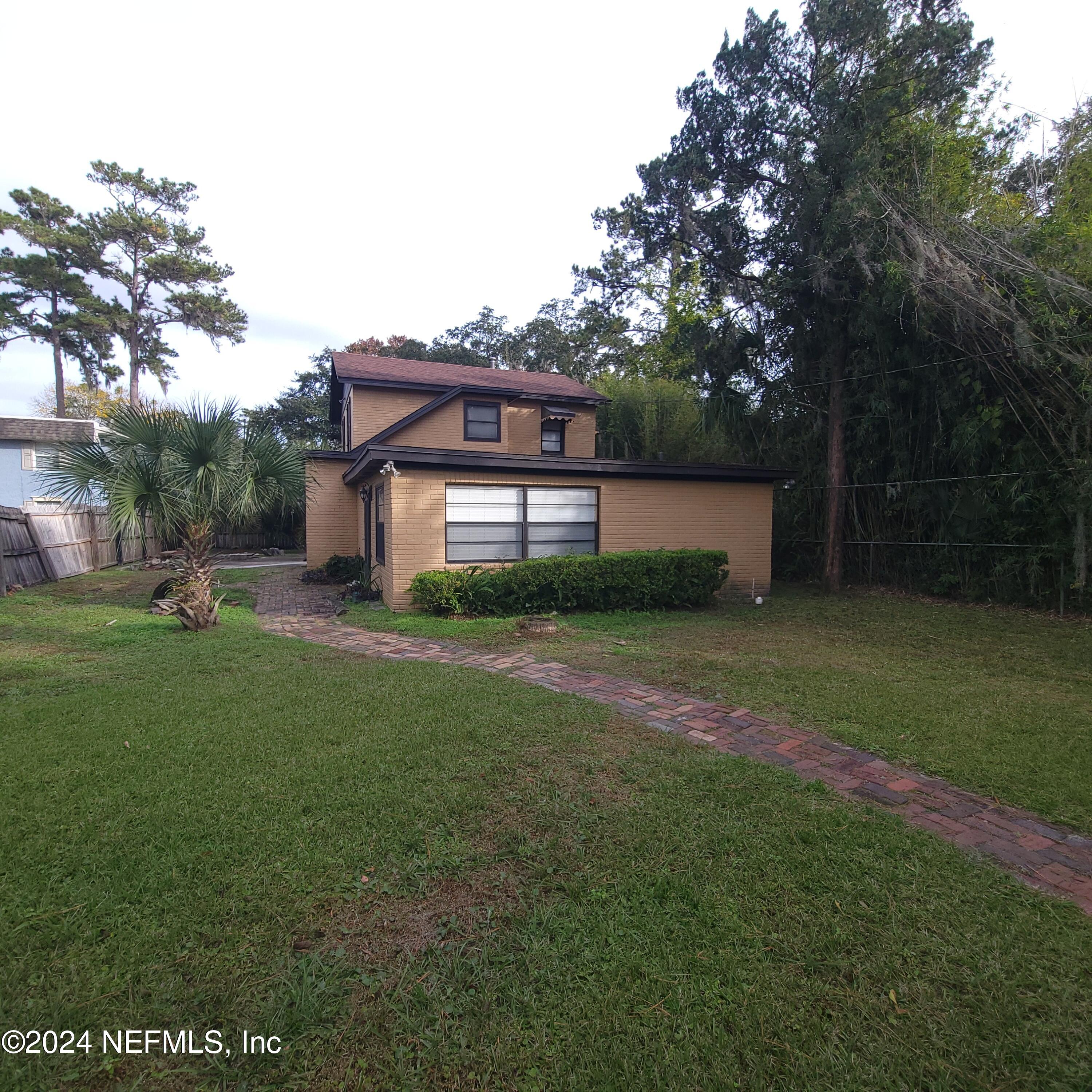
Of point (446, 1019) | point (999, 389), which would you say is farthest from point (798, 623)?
point (446, 1019)

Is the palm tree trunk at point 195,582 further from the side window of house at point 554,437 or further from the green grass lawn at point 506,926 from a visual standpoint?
the side window of house at point 554,437

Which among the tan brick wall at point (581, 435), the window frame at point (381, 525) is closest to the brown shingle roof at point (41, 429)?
the window frame at point (381, 525)

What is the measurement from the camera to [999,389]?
909 centimetres

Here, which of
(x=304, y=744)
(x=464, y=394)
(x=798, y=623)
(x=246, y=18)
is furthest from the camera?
(x=464, y=394)

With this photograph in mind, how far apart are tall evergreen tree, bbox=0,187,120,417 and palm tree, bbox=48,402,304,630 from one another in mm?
23046

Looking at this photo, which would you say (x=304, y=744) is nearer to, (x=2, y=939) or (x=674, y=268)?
(x=2, y=939)

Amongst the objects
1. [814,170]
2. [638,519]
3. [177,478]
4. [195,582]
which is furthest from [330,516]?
[814,170]

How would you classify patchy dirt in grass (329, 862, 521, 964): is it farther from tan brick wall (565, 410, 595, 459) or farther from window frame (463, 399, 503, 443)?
tan brick wall (565, 410, 595, 459)

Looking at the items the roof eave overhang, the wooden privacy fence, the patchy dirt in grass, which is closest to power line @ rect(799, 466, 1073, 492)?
the roof eave overhang

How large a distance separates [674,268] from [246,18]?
11139 millimetres

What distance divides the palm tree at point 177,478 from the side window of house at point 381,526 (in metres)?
2.29

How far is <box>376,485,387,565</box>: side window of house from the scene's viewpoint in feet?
32.0

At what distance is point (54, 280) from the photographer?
80.3 ft

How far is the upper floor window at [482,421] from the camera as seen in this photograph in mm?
14719
